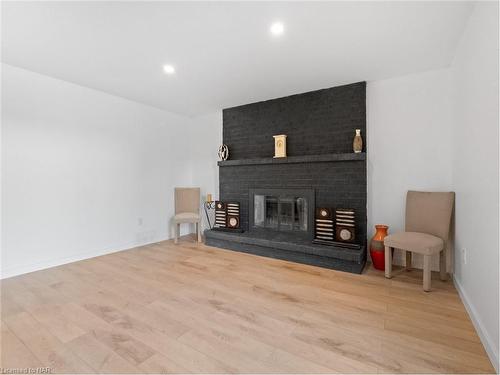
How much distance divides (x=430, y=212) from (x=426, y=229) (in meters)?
0.18

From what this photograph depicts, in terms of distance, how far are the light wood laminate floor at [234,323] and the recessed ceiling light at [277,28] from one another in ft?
7.58

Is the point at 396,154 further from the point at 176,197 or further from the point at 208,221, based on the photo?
the point at 176,197

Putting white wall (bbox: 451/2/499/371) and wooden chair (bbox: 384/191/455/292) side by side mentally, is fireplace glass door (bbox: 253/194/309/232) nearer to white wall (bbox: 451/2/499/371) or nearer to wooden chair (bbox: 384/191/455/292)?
wooden chair (bbox: 384/191/455/292)

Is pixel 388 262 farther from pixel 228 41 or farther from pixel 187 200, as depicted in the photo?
pixel 187 200

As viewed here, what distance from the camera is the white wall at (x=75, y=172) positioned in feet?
8.87

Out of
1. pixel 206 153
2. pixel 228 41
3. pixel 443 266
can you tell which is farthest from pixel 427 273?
pixel 206 153

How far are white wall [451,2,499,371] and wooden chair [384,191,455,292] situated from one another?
0.11m

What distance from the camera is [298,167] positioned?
3.54 m

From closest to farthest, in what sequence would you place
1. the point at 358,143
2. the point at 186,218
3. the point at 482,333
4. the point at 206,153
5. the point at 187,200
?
the point at 482,333
the point at 358,143
the point at 186,218
the point at 187,200
the point at 206,153

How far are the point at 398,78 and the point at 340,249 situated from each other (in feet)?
7.20

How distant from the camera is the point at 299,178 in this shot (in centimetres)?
354

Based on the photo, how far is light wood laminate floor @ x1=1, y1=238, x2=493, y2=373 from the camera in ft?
4.59

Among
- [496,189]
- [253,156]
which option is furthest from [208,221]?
[496,189]

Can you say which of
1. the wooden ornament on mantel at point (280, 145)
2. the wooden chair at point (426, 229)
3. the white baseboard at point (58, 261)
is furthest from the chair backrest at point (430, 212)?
the white baseboard at point (58, 261)
